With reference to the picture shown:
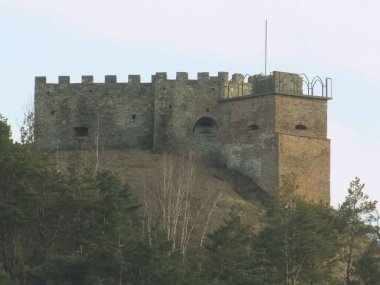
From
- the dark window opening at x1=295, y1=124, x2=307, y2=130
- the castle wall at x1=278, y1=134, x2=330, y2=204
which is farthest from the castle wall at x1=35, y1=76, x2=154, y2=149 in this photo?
the castle wall at x1=278, y1=134, x2=330, y2=204

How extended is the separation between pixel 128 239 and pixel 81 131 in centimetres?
2084

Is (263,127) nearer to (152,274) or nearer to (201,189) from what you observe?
(201,189)

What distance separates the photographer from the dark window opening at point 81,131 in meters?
91.8

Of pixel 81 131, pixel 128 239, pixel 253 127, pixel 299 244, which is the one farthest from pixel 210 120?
pixel 128 239

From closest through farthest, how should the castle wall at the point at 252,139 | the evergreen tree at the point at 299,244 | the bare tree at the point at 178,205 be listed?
1. the evergreen tree at the point at 299,244
2. the bare tree at the point at 178,205
3. the castle wall at the point at 252,139

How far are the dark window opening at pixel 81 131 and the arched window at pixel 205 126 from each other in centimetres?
557

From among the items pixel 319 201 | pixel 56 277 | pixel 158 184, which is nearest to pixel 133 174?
pixel 158 184

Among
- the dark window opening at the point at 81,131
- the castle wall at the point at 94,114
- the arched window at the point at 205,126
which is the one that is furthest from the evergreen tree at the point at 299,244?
the dark window opening at the point at 81,131

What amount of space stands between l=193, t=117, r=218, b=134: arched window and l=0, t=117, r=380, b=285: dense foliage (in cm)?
1094

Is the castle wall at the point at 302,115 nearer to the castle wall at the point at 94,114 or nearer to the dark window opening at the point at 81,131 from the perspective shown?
the castle wall at the point at 94,114

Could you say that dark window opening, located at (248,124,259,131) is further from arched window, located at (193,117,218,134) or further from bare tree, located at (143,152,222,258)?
bare tree, located at (143,152,222,258)

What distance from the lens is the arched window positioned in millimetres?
89562

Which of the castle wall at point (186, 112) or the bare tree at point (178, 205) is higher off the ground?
the castle wall at point (186, 112)

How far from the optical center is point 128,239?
7175 centimetres
